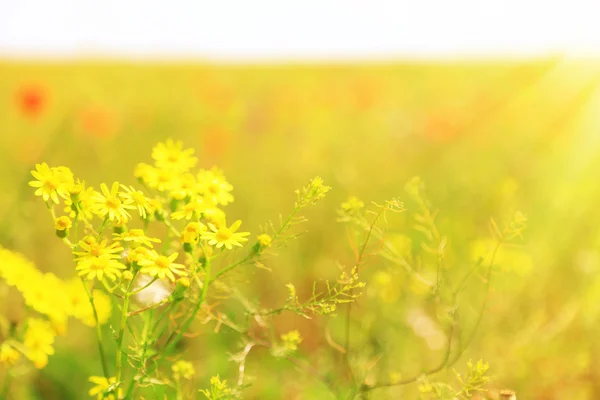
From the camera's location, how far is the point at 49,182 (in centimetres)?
103

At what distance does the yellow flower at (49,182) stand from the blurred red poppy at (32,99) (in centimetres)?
188

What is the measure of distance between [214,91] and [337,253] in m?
1.38

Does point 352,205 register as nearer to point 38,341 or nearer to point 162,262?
point 162,262

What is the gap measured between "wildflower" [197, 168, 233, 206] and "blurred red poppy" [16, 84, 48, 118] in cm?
193

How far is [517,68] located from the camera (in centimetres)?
523

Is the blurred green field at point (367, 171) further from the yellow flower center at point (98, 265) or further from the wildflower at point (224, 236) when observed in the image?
the yellow flower center at point (98, 265)

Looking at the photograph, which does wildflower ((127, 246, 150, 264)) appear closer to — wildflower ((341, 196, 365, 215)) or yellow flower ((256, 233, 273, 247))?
yellow flower ((256, 233, 273, 247))

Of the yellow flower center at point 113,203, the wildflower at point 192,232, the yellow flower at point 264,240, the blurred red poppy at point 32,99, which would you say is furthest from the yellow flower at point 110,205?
the blurred red poppy at point 32,99

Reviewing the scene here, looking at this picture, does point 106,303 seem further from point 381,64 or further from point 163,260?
point 381,64

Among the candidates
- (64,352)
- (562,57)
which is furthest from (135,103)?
(562,57)

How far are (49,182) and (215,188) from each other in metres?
0.28

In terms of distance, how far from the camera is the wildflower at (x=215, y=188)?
3.44 feet

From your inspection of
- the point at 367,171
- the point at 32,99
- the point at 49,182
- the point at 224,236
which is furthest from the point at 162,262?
the point at 367,171

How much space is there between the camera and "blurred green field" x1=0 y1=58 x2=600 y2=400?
76.4 inches
